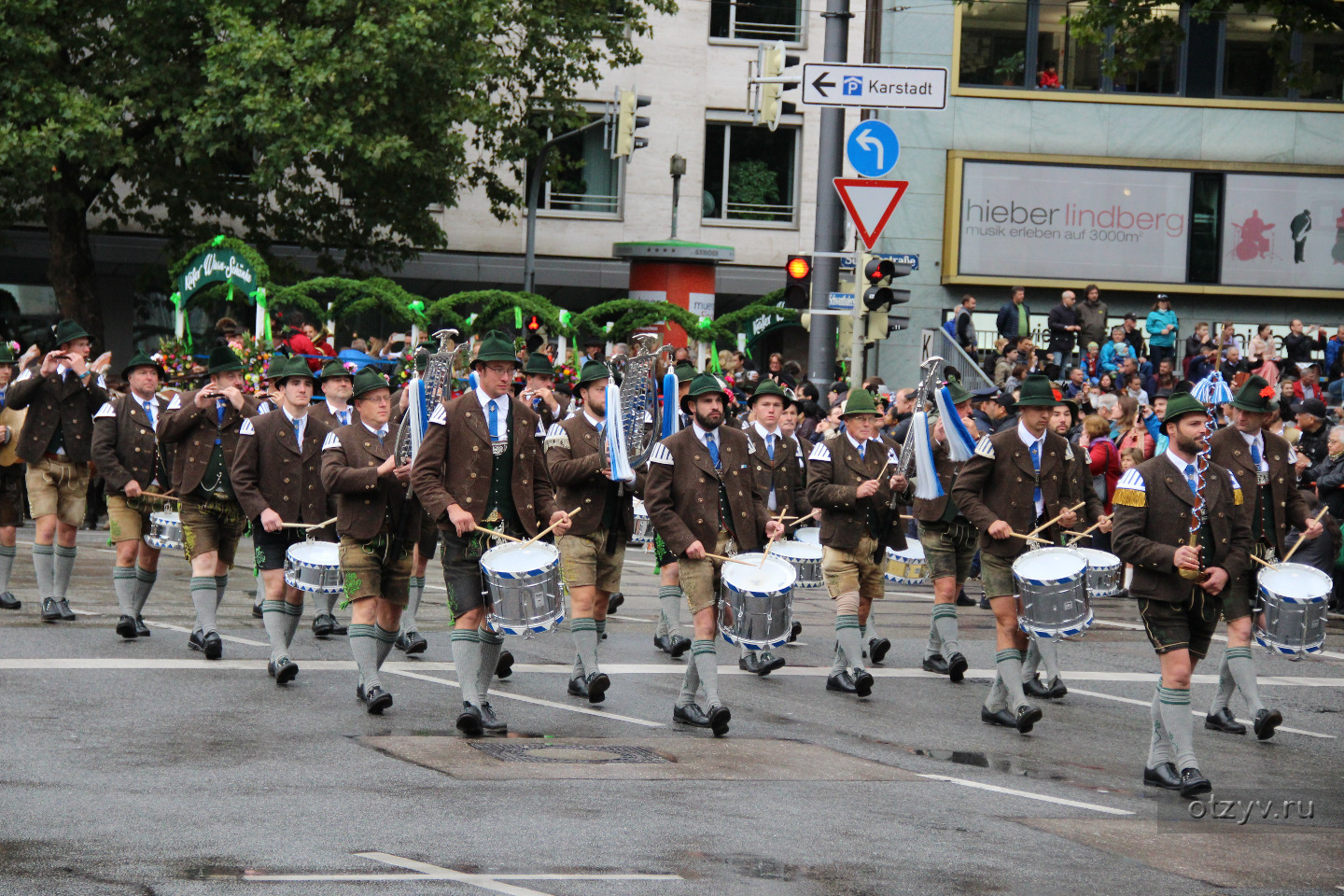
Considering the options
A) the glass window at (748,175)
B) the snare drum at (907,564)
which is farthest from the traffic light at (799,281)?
the glass window at (748,175)

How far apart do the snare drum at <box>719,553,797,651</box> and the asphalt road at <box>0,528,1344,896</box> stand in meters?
0.60

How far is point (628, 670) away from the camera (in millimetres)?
12258

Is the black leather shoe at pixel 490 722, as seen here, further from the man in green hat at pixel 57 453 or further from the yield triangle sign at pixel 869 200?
the yield triangle sign at pixel 869 200

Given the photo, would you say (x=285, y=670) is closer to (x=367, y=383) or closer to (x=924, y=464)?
(x=367, y=383)

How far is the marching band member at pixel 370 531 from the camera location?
33.7 ft

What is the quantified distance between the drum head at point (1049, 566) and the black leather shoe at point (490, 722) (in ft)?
10.5

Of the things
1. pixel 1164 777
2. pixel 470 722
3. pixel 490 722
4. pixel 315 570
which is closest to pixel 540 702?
pixel 490 722

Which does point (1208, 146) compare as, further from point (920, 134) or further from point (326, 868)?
point (326, 868)

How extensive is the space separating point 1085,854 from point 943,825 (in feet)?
2.32

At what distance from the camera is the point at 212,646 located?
38.8ft

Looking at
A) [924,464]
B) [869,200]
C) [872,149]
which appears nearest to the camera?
[924,464]

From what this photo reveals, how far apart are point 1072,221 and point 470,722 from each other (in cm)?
2611

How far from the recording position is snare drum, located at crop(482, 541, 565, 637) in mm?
9172

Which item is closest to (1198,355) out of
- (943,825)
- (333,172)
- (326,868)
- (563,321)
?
(563,321)
